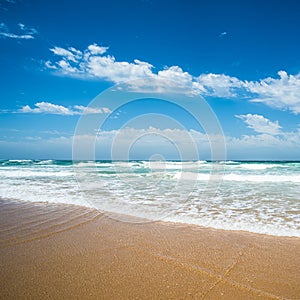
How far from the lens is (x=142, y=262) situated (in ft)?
10.4

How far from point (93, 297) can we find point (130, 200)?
18.3 feet

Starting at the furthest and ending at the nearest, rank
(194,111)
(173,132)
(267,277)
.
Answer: (173,132) → (194,111) → (267,277)

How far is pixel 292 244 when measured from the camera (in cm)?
387

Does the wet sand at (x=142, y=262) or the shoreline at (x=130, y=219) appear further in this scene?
the shoreline at (x=130, y=219)

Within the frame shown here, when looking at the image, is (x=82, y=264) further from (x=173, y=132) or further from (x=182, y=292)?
(x=173, y=132)

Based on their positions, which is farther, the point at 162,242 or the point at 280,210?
the point at 280,210

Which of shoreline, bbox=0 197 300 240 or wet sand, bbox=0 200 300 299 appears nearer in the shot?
wet sand, bbox=0 200 300 299

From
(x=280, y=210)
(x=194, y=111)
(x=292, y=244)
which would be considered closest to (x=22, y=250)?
(x=292, y=244)

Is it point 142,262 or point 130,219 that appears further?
point 130,219

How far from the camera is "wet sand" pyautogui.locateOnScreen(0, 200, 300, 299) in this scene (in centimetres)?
247

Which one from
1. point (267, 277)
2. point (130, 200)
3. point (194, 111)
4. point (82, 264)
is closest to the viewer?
point (267, 277)

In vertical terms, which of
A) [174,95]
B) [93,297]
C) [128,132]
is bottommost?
[93,297]

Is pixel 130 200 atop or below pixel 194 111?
below

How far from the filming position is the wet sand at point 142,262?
2475mm
